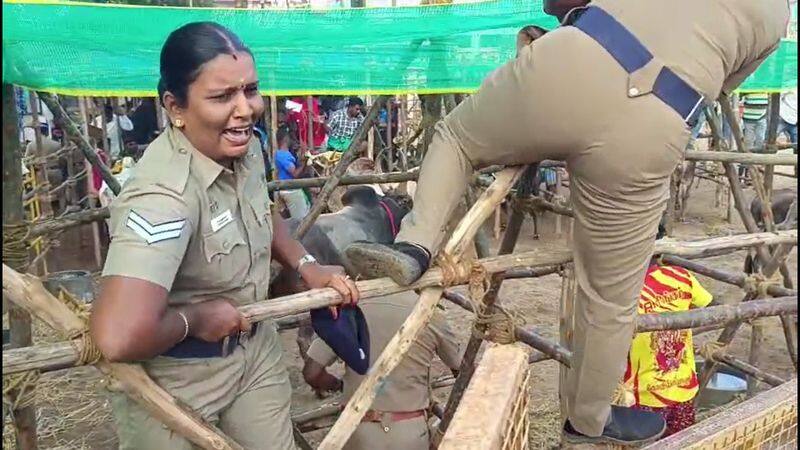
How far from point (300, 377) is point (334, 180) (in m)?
2.10

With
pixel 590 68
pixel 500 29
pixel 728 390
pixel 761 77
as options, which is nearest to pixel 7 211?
pixel 590 68

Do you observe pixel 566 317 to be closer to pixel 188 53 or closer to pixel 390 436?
pixel 390 436

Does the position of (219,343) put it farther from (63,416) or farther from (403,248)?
(63,416)

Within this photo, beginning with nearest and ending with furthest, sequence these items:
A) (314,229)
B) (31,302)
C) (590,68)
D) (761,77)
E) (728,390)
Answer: (31,302)
(590,68)
(314,229)
(761,77)
(728,390)

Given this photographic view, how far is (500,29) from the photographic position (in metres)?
3.69

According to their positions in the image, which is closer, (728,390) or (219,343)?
(219,343)

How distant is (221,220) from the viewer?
1.89m

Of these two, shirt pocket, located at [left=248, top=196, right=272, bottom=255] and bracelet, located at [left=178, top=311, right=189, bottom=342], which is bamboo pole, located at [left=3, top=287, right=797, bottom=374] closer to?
shirt pocket, located at [left=248, top=196, right=272, bottom=255]

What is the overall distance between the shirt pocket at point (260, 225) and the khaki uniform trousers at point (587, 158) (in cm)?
39

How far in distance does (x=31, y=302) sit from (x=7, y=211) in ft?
4.11

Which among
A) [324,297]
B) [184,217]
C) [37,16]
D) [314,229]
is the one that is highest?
[37,16]

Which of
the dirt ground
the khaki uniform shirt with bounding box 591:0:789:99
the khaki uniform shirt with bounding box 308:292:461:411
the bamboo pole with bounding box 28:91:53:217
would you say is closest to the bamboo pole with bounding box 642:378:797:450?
the khaki uniform shirt with bounding box 591:0:789:99

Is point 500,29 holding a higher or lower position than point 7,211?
higher

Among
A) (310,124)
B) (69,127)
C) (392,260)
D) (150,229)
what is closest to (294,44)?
(69,127)
